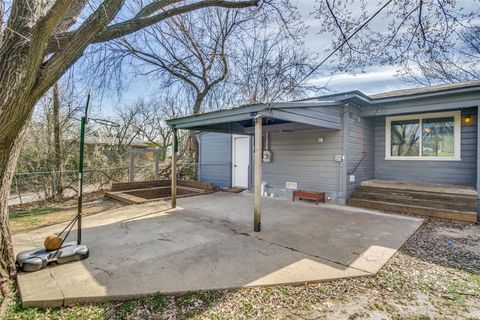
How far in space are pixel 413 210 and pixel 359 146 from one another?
219 cm

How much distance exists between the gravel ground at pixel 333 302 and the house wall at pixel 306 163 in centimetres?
392

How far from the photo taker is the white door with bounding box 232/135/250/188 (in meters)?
9.39

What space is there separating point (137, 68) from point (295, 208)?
9068 mm

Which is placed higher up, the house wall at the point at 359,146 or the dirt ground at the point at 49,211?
the house wall at the point at 359,146

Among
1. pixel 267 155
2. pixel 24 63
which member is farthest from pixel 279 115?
pixel 24 63

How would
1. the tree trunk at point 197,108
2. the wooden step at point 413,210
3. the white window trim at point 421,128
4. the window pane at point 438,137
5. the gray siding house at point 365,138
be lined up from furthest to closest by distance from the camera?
the tree trunk at point 197,108 < the window pane at point 438,137 < the white window trim at point 421,128 < the gray siding house at point 365,138 < the wooden step at point 413,210

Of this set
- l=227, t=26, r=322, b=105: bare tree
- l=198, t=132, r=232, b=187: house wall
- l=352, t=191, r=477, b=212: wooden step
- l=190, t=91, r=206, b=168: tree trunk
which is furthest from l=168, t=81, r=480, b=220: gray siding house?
l=227, t=26, r=322, b=105: bare tree

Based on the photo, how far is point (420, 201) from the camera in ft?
19.2

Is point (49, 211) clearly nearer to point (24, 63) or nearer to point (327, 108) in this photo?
point (24, 63)

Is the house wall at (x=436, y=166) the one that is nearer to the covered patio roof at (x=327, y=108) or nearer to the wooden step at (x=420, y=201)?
the covered patio roof at (x=327, y=108)

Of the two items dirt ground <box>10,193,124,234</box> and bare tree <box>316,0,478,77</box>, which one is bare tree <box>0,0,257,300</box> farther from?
bare tree <box>316,0,478,77</box>

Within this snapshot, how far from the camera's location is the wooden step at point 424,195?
5.42 metres

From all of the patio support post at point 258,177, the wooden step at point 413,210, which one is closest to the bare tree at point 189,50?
the patio support post at point 258,177

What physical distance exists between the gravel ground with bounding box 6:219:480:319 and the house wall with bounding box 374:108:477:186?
4.26 meters
